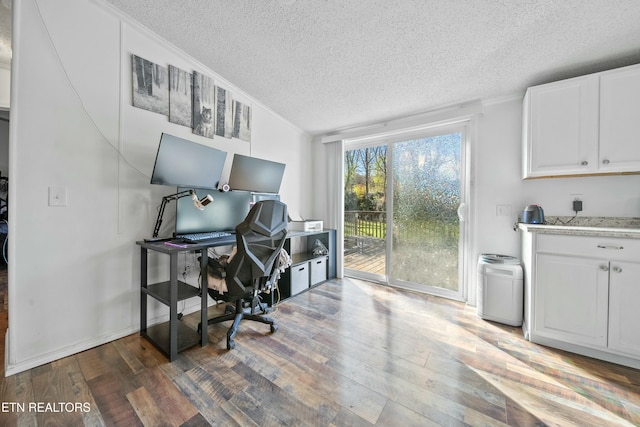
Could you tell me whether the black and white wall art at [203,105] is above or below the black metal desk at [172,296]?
above

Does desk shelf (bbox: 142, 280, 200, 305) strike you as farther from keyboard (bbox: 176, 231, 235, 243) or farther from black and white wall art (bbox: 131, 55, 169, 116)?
black and white wall art (bbox: 131, 55, 169, 116)

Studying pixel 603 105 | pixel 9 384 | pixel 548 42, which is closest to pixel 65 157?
pixel 9 384

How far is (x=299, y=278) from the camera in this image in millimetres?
2951

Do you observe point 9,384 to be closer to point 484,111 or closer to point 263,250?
point 263,250

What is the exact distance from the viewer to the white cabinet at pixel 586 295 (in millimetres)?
1610

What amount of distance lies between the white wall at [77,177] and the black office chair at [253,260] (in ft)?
2.67

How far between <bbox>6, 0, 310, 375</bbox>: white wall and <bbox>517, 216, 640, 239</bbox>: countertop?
3.29 metres

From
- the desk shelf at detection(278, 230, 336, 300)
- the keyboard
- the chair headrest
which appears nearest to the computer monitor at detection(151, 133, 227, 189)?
the keyboard

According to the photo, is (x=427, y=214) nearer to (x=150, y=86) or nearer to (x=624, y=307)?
(x=624, y=307)

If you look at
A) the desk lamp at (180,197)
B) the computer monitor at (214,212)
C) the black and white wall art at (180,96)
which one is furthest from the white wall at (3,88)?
the computer monitor at (214,212)

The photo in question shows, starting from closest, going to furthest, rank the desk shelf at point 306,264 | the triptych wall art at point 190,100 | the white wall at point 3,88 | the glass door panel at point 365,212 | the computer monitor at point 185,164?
1. the computer monitor at point 185,164
2. the triptych wall art at point 190,100
3. the white wall at point 3,88
4. the desk shelf at point 306,264
5. the glass door panel at point 365,212

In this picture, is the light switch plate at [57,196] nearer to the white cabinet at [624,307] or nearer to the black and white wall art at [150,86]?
the black and white wall art at [150,86]

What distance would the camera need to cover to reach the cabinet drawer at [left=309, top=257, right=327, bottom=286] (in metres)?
3.20

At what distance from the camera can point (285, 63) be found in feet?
7.25
